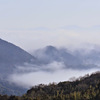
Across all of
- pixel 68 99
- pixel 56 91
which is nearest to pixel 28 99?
pixel 68 99

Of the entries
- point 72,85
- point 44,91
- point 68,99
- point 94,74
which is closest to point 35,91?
point 44,91

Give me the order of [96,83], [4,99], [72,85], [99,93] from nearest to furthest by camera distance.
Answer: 1. [99,93]
2. [4,99]
3. [96,83]
4. [72,85]

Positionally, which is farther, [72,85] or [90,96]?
[72,85]

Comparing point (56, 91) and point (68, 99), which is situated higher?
point (56, 91)

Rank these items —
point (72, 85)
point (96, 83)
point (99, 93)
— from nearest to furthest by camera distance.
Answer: point (99, 93)
point (96, 83)
point (72, 85)

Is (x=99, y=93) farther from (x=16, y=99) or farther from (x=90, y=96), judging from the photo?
(x=16, y=99)

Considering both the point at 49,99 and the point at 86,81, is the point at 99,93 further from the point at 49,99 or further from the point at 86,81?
the point at 86,81

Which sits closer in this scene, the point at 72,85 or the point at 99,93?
the point at 99,93

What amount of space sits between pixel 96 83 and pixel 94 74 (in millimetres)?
20143

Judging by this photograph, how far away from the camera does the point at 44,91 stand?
506 feet

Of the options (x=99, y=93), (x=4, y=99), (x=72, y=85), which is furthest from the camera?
(x=72, y=85)

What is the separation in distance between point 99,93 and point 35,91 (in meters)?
41.9

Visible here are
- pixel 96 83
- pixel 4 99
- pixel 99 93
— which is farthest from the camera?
pixel 96 83

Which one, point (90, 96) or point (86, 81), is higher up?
point (86, 81)
